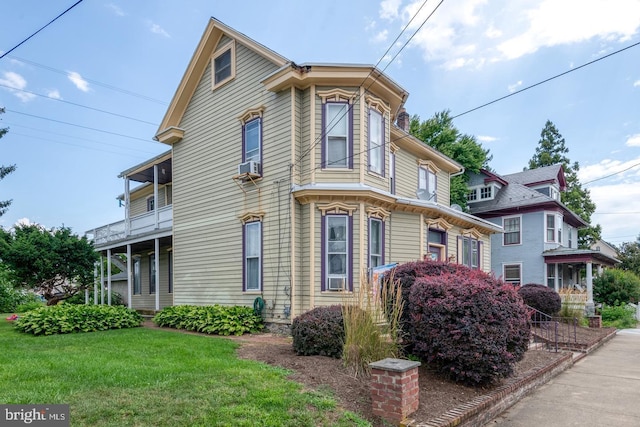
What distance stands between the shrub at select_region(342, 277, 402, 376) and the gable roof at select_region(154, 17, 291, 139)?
7.43 m

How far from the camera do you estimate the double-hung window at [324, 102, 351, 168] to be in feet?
34.7

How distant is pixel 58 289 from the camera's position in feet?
59.4

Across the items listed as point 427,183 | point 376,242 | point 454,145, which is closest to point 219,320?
→ point 376,242

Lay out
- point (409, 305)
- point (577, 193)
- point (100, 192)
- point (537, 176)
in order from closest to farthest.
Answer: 1. point (409, 305)
2. point (100, 192)
3. point (537, 176)
4. point (577, 193)

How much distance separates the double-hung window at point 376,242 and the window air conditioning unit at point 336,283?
1.01 meters

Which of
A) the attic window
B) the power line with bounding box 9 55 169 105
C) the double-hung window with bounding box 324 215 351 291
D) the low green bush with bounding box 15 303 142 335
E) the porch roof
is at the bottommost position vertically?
the low green bush with bounding box 15 303 142 335

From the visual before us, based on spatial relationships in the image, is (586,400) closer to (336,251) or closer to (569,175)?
(336,251)

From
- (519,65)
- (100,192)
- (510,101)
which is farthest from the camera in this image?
(100,192)

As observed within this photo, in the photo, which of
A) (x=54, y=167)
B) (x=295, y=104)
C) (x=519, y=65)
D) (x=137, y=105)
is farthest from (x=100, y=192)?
(x=519, y=65)

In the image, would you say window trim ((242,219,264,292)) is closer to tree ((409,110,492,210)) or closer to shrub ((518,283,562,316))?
shrub ((518,283,562,316))

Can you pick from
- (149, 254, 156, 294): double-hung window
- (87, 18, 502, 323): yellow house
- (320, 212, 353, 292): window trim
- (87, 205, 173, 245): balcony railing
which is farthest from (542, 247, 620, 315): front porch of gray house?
(149, 254, 156, 294): double-hung window

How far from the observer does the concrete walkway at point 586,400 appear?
521 cm

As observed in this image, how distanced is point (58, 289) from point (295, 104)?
14622mm

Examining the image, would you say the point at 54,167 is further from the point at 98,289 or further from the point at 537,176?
the point at 537,176
